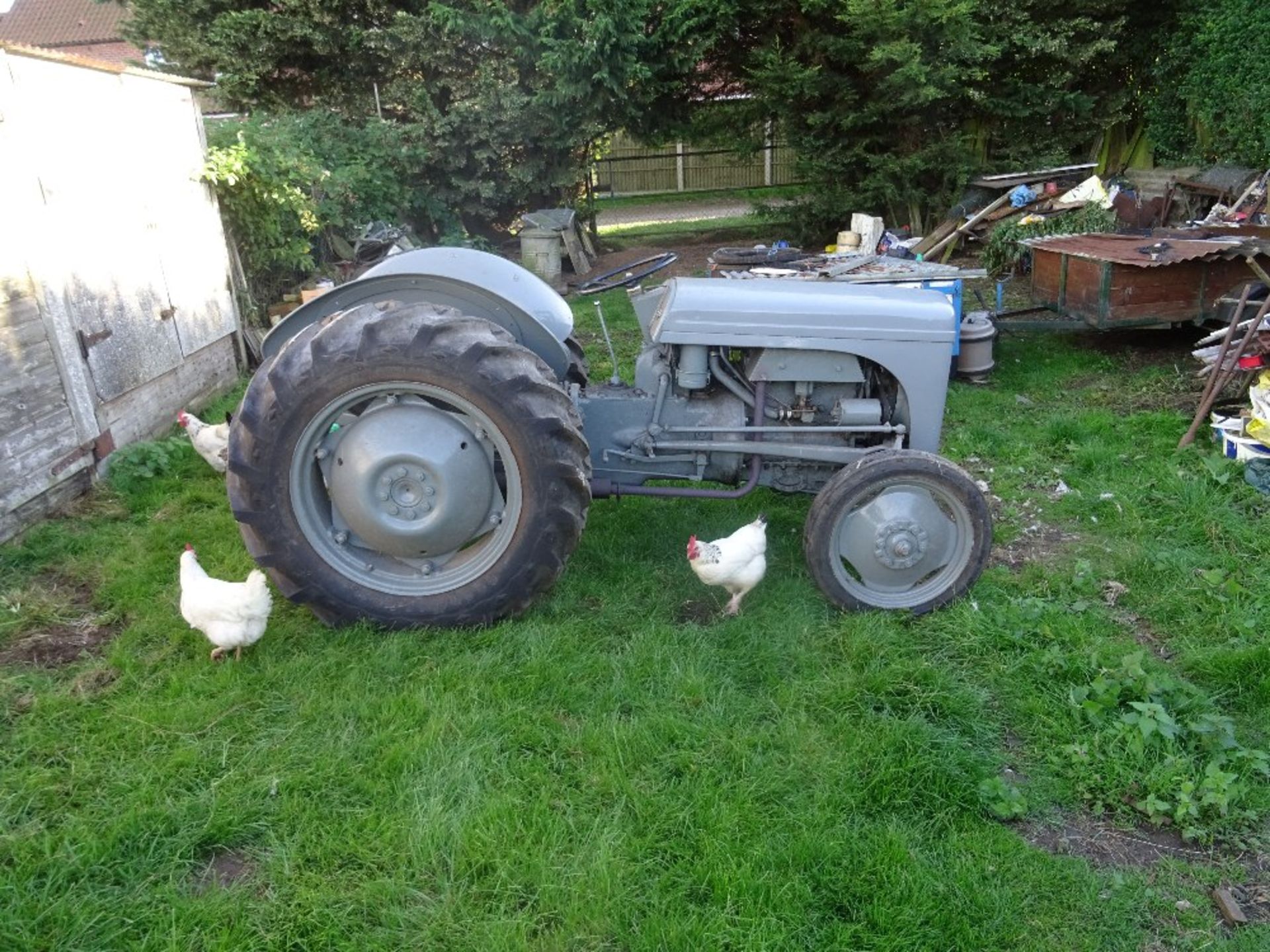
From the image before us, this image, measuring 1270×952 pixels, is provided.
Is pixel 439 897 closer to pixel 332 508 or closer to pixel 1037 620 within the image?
pixel 332 508

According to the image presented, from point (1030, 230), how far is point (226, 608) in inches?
346

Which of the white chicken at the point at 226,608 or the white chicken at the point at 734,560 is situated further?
the white chicken at the point at 734,560

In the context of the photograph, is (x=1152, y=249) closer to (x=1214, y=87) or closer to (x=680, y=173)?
(x=1214, y=87)

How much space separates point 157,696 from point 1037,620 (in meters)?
3.13

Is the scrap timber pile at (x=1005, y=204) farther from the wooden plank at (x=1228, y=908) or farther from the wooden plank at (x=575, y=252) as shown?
the wooden plank at (x=1228, y=908)

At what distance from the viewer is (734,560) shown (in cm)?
328

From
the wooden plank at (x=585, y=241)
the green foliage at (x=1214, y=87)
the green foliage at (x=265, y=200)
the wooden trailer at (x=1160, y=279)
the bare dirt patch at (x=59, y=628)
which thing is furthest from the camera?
the wooden plank at (x=585, y=241)

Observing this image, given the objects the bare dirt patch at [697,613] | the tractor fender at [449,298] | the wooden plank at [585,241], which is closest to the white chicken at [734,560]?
the bare dirt patch at [697,613]

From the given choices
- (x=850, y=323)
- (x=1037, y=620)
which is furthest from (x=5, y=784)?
(x=1037, y=620)

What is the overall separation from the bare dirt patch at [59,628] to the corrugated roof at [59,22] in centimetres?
3016

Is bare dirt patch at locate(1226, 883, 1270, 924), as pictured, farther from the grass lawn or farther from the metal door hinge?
the metal door hinge

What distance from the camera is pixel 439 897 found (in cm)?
216

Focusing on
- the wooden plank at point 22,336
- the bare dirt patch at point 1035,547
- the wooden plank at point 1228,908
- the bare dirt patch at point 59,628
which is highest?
the wooden plank at point 22,336

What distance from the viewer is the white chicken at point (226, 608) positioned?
9.77 ft
